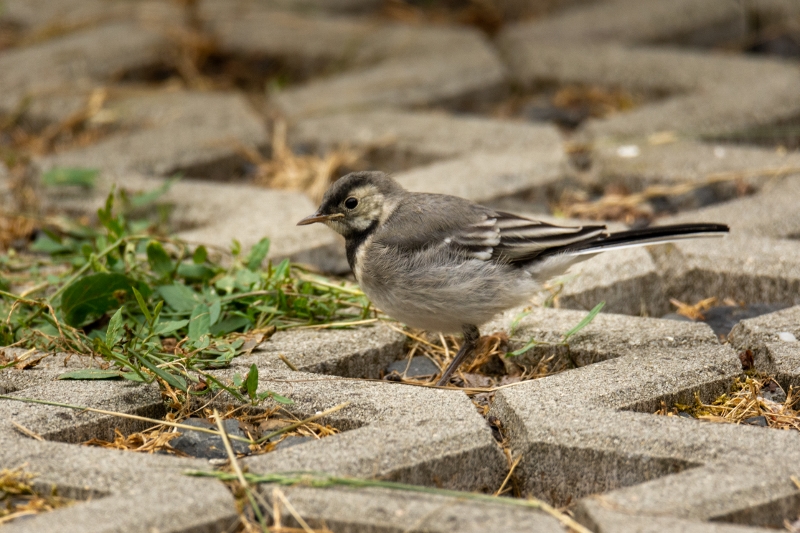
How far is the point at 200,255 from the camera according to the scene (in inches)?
144

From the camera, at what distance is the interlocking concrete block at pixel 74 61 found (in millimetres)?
5941

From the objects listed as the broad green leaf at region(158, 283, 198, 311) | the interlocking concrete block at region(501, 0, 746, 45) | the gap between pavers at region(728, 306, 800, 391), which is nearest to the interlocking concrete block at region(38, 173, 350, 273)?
A: the broad green leaf at region(158, 283, 198, 311)

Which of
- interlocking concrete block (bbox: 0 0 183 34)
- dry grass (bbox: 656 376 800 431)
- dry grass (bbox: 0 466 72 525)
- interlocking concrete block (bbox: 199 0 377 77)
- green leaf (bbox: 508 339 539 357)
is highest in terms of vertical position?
interlocking concrete block (bbox: 0 0 183 34)

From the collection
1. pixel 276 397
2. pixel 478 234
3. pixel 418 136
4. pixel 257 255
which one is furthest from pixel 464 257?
pixel 418 136

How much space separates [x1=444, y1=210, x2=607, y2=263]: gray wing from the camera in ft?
11.1

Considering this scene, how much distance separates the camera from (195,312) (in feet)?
10.9

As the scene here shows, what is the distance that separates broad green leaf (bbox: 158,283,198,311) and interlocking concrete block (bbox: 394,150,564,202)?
1450 mm

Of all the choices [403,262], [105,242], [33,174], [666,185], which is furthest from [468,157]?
[33,174]

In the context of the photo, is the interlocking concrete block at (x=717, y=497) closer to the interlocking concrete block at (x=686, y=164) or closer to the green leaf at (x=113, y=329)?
the green leaf at (x=113, y=329)

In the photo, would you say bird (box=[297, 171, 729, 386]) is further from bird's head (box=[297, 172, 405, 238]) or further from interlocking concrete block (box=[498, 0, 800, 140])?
interlocking concrete block (box=[498, 0, 800, 140])

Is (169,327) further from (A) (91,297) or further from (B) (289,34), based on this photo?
(B) (289,34)

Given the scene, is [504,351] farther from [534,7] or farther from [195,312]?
[534,7]

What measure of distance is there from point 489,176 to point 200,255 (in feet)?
5.44

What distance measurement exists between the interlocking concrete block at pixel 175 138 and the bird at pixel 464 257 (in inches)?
75.5
